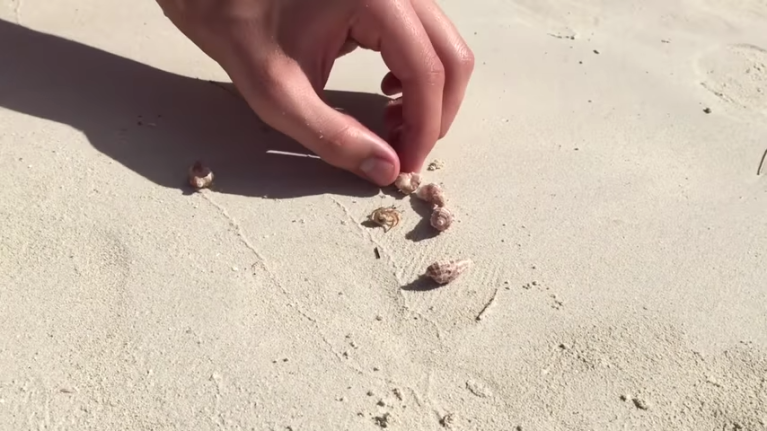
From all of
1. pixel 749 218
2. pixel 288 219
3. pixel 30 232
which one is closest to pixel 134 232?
pixel 30 232

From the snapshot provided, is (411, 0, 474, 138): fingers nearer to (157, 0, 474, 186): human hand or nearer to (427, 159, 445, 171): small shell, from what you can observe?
(157, 0, 474, 186): human hand

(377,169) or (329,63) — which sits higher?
(329,63)

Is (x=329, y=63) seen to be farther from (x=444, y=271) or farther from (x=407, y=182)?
(x=444, y=271)

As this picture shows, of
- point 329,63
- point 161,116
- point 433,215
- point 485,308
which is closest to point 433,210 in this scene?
point 433,215

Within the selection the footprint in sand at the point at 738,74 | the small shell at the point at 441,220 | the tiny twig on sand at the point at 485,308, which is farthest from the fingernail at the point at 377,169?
the footprint in sand at the point at 738,74

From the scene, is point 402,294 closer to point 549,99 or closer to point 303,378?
point 303,378

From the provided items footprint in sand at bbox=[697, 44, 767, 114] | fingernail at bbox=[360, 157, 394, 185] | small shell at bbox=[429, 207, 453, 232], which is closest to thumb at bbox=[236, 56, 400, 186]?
fingernail at bbox=[360, 157, 394, 185]
